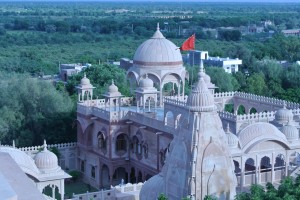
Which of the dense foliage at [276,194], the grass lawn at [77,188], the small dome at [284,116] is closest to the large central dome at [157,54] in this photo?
the grass lawn at [77,188]

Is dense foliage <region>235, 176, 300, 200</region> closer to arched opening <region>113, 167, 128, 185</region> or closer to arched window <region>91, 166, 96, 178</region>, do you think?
arched opening <region>113, 167, 128, 185</region>

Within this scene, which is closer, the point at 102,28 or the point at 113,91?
the point at 113,91

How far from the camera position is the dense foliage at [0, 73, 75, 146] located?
32625mm

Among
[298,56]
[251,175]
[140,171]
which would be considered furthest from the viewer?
[298,56]

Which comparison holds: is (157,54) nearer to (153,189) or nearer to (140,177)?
(140,177)

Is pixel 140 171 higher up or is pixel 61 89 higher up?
pixel 61 89

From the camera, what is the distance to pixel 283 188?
54.9 feet

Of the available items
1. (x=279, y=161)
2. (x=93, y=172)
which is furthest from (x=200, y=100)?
(x=93, y=172)

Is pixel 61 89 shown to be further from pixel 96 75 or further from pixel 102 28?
pixel 102 28

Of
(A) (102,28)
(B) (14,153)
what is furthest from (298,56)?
(A) (102,28)

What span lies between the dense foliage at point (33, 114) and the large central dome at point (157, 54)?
547 cm

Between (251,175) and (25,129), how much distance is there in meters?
15.2

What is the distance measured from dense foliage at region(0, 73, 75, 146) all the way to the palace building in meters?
1.72

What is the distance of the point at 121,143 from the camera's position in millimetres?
29531
